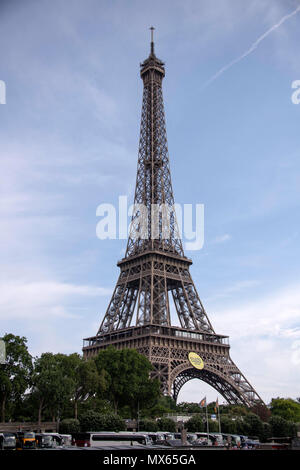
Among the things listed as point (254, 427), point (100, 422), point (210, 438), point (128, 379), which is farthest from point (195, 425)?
point (100, 422)

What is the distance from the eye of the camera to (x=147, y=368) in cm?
7312

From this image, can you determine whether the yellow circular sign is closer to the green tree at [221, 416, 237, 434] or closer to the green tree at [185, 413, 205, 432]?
the green tree at [221, 416, 237, 434]

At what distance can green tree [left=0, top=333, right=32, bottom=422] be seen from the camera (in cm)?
5672

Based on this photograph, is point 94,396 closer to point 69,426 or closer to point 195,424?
point 69,426

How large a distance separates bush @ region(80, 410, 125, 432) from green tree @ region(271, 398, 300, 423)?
44.3 m

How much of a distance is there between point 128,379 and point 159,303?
22.5 metres

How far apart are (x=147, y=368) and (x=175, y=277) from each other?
26373 millimetres

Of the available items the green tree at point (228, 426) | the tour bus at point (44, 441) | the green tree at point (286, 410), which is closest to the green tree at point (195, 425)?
the green tree at point (228, 426)

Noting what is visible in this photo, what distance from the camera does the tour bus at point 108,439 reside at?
43562mm

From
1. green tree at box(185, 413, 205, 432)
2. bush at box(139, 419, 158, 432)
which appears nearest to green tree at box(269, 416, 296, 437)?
green tree at box(185, 413, 205, 432)

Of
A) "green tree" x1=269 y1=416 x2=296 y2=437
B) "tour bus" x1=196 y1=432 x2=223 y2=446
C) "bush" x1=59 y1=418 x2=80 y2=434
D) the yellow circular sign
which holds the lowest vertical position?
"green tree" x1=269 y1=416 x2=296 y2=437

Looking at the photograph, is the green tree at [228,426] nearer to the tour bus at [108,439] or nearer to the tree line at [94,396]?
the tree line at [94,396]

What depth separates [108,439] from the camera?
145ft
